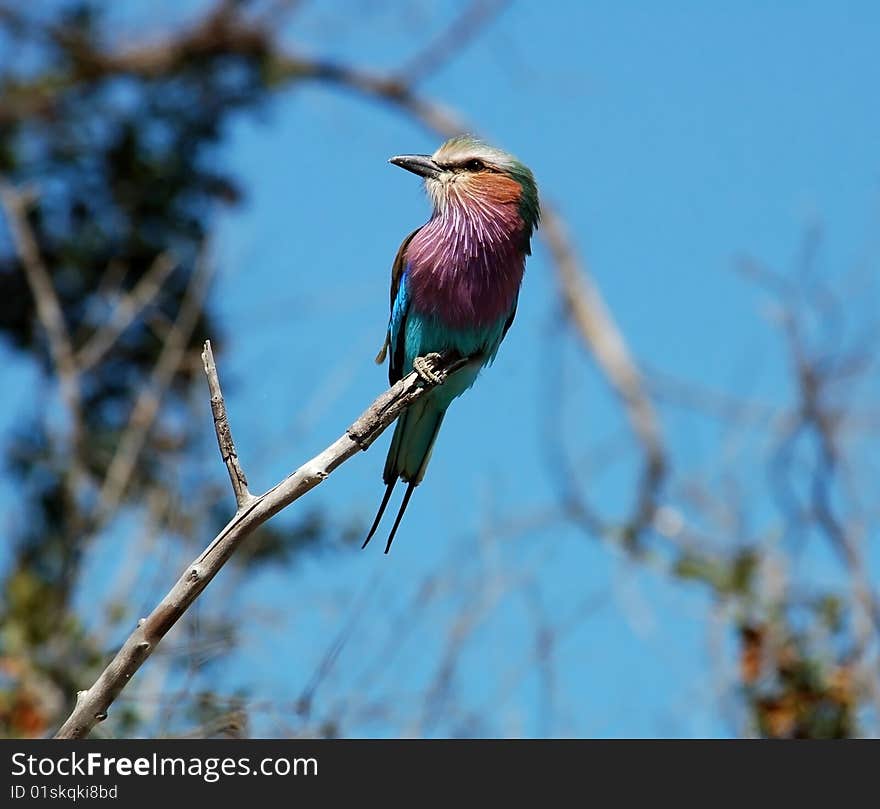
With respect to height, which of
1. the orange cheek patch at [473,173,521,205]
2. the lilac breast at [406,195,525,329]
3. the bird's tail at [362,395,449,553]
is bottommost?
the bird's tail at [362,395,449,553]

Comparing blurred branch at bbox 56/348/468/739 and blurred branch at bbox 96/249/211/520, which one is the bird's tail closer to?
blurred branch at bbox 56/348/468/739

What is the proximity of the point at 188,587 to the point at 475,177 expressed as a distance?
1.27 m

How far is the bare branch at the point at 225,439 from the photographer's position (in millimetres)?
2729

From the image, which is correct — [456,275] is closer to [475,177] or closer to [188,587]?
[475,177]

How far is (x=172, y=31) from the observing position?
8.79m

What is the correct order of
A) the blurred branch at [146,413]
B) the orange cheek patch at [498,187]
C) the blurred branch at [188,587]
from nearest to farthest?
the blurred branch at [188,587] → the orange cheek patch at [498,187] → the blurred branch at [146,413]

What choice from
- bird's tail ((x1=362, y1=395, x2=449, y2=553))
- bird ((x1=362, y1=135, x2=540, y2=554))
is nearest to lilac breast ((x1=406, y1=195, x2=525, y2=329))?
bird ((x1=362, y1=135, x2=540, y2=554))
